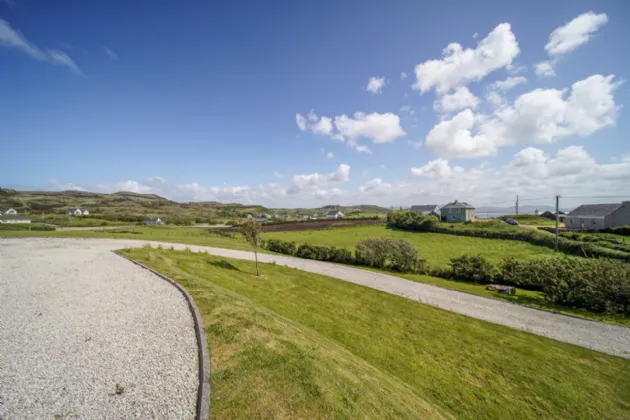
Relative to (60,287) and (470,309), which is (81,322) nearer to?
(60,287)

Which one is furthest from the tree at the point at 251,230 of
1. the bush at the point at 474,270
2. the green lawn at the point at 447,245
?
the green lawn at the point at 447,245

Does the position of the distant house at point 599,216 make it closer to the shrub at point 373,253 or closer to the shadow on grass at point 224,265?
the shrub at point 373,253

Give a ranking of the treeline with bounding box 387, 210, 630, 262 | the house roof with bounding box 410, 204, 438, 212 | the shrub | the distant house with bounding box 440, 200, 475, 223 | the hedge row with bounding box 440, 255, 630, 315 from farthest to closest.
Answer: the house roof with bounding box 410, 204, 438, 212 → the distant house with bounding box 440, 200, 475, 223 → the shrub → the treeline with bounding box 387, 210, 630, 262 → the hedge row with bounding box 440, 255, 630, 315

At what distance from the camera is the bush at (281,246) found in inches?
1387

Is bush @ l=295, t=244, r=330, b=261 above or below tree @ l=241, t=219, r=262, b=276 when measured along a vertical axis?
below

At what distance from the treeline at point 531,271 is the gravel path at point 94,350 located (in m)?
22.3

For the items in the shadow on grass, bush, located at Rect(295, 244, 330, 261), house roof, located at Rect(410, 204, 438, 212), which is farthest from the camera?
house roof, located at Rect(410, 204, 438, 212)

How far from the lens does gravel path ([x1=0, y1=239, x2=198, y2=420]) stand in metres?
4.99

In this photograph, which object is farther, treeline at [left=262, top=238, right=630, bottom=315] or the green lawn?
the green lawn

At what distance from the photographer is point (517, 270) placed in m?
22.1

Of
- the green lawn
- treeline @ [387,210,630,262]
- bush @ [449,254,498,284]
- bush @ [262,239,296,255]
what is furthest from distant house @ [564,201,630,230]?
bush @ [262,239,296,255]

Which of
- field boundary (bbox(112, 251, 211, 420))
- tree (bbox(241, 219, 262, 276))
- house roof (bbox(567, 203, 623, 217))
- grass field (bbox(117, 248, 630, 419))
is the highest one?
house roof (bbox(567, 203, 623, 217))

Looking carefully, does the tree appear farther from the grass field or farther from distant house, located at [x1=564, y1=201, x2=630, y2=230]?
distant house, located at [x1=564, y1=201, x2=630, y2=230]

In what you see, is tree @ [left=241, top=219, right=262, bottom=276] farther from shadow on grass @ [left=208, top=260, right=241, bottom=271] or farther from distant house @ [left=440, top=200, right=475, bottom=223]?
distant house @ [left=440, top=200, right=475, bottom=223]
